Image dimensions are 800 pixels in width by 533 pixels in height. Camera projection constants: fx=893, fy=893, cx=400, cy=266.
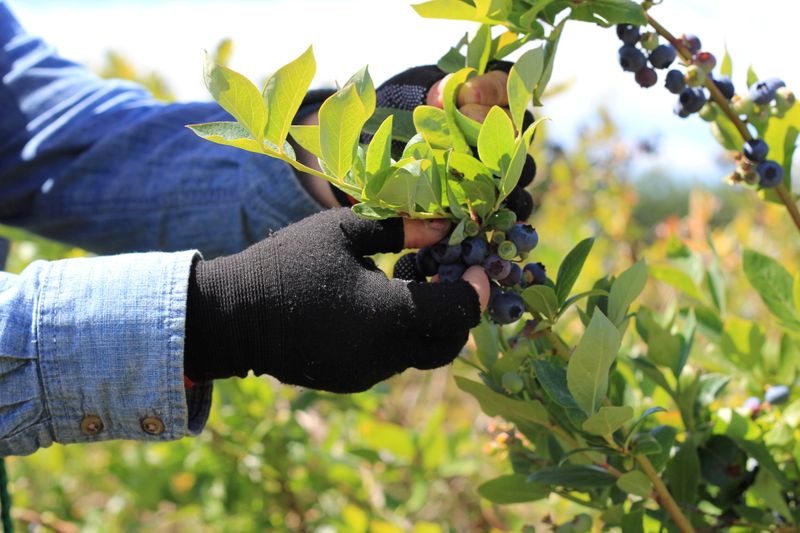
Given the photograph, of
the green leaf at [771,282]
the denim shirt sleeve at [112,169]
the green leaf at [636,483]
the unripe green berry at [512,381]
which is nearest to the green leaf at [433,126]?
the unripe green berry at [512,381]

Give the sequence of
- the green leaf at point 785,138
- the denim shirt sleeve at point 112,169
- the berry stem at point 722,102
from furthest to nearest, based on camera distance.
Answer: the denim shirt sleeve at point 112,169, the green leaf at point 785,138, the berry stem at point 722,102

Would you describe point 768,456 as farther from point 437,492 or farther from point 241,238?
point 437,492

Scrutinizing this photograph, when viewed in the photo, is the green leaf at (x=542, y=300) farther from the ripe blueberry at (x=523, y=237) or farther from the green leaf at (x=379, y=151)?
the green leaf at (x=379, y=151)

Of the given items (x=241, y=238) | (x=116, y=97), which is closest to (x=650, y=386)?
(x=241, y=238)

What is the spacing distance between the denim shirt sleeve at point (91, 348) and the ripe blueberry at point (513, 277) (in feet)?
0.84

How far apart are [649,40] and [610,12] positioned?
8cm

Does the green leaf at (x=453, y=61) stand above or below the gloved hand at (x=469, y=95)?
above

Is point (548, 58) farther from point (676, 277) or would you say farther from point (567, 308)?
point (676, 277)

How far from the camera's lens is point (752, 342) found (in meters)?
1.00

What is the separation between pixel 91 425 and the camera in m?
0.76

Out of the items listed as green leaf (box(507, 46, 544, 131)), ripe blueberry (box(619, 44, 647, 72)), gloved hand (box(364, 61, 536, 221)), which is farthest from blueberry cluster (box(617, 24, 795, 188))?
green leaf (box(507, 46, 544, 131))

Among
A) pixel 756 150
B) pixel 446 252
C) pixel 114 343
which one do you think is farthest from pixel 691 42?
pixel 114 343

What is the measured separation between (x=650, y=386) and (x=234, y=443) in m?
0.80

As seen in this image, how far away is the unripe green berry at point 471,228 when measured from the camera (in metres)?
0.66
